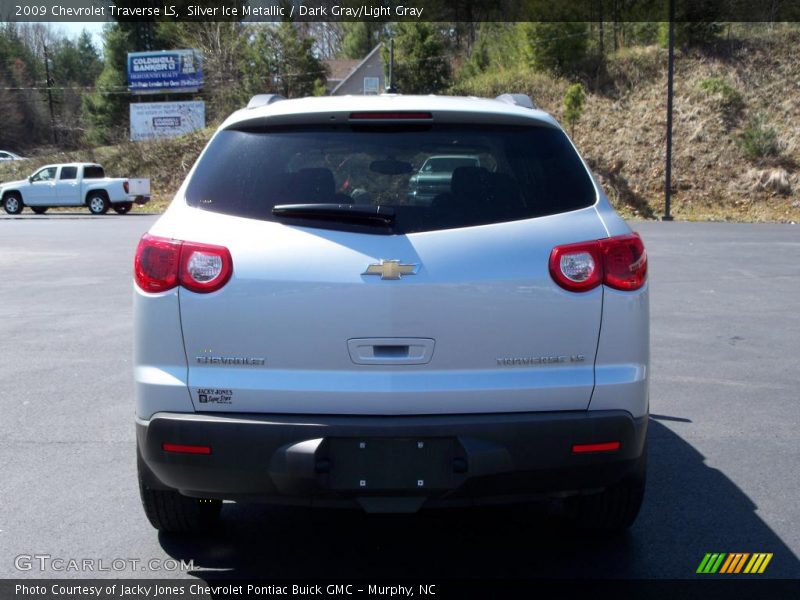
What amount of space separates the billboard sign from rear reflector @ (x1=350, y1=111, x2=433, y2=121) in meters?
44.6

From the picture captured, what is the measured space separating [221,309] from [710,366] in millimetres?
5654

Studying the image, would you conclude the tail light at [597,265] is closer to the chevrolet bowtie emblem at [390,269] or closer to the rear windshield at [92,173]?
the chevrolet bowtie emblem at [390,269]

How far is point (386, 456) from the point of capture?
3.32 meters

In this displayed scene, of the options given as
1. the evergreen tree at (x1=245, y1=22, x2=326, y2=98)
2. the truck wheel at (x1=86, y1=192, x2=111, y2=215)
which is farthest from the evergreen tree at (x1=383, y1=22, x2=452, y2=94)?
the truck wheel at (x1=86, y1=192, x2=111, y2=215)

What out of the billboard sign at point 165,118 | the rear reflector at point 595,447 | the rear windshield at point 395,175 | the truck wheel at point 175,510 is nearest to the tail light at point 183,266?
the rear windshield at point 395,175

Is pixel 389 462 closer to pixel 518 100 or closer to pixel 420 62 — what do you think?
pixel 518 100

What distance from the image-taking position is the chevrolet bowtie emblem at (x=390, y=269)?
3.35m

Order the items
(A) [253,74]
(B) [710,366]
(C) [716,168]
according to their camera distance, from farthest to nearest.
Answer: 1. (A) [253,74]
2. (C) [716,168]
3. (B) [710,366]

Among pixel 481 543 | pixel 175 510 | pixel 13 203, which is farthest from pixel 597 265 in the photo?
pixel 13 203

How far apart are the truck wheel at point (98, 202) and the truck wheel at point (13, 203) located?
9.81 feet

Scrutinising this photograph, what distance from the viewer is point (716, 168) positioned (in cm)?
3388

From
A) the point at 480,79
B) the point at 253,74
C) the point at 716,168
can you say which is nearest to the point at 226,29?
the point at 253,74

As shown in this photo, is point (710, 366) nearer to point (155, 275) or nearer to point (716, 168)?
point (155, 275)
